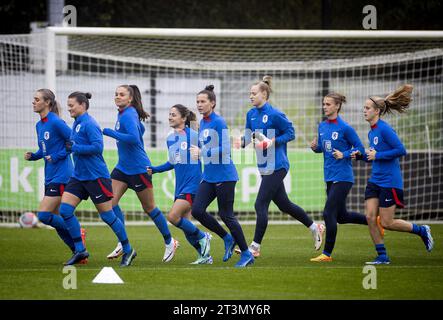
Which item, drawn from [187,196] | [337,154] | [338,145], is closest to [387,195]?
[337,154]

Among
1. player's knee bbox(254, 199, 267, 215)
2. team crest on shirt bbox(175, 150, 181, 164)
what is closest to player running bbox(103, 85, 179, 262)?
team crest on shirt bbox(175, 150, 181, 164)

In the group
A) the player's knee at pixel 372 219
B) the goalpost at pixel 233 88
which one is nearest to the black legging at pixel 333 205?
the player's knee at pixel 372 219

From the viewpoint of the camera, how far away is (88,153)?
36.9 feet

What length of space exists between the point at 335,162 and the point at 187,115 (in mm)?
1908

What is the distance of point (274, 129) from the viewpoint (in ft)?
40.3

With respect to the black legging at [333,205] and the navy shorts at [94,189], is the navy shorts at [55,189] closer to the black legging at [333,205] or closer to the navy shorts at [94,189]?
the navy shorts at [94,189]

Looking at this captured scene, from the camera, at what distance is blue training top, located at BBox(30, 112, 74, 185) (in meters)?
11.7

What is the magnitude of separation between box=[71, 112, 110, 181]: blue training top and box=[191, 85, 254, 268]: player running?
43.1 inches

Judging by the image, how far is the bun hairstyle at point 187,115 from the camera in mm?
12109

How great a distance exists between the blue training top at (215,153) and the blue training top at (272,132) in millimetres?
906

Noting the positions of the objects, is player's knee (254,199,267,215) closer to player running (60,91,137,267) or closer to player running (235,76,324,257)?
player running (235,76,324,257)

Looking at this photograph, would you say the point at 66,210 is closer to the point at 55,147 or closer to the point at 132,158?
the point at 55,147

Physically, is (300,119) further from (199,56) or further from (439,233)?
(439,233)

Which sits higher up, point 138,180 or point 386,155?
point 386,155
